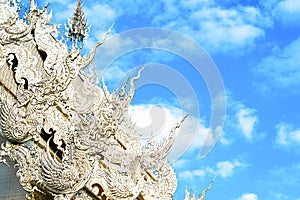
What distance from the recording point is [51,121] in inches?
278

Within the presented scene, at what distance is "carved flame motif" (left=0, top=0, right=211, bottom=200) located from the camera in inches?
252

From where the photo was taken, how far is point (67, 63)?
22.0 ft

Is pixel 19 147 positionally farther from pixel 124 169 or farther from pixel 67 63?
pixel 124 169

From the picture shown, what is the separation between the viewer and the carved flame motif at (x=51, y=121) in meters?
6.41

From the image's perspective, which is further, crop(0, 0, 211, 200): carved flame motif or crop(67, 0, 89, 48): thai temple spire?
crop(67, 0, 89, 48): thai temple spire

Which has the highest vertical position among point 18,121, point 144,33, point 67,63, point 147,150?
point 144,33

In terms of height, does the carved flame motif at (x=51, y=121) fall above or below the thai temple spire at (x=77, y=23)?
below

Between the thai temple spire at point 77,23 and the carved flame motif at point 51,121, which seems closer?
the carved flame motif at point 51,121

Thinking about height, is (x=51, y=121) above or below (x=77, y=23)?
below

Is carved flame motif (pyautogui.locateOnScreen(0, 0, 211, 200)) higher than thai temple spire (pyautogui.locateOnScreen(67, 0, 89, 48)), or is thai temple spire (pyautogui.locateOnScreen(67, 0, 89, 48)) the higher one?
thai temple spire (pyautogui.locateOnScreen(67, 0, 89, 48))

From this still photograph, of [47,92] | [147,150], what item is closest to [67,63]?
[47,92]

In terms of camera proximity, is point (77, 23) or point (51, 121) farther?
point (77, 23)

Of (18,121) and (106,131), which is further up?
(106,131)

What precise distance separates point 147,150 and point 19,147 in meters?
3.77
